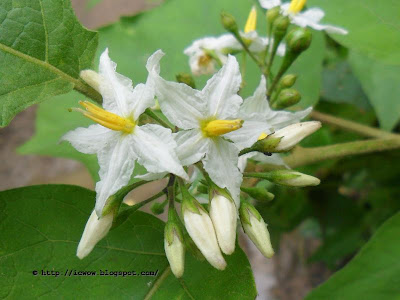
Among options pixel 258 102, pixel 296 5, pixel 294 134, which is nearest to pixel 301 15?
pixel 296 5

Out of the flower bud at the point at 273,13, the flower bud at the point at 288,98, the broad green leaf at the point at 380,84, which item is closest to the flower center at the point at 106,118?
the flower bud at the point at 288,98

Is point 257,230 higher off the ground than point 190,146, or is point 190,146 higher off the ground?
point 190,146

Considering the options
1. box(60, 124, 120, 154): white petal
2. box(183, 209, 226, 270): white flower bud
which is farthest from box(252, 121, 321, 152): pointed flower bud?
box(60, 124, 120, 154): white petal

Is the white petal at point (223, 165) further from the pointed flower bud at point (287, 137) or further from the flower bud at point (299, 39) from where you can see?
the flower bud at point (299, 39)

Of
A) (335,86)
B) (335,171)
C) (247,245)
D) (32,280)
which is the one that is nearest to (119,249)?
(32,280)

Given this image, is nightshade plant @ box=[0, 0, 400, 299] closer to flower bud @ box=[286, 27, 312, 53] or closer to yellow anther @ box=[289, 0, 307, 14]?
flower bud @ box=[286, 27, 312, 53]

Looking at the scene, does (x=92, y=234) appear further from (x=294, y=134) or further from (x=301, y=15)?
(x=301, y=15)
